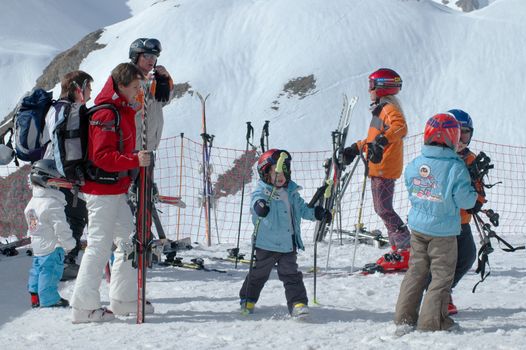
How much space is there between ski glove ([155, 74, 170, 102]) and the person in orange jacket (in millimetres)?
2223

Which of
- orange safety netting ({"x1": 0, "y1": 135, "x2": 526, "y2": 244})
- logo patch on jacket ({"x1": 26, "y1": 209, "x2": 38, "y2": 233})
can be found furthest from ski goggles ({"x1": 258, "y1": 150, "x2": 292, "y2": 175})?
orange safety netting ({"x1": 0, "y1": 135, "x2": 526, "y2": 244})

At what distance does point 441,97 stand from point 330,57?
735cm

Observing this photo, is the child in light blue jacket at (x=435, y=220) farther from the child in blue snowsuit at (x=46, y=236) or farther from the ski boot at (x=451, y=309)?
the child in blue snowsuit at (x=46, y=236)

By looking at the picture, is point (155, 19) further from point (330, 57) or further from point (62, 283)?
point (62, 283)

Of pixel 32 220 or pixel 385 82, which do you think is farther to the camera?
pixel 385 82

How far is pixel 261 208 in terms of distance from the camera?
527cm

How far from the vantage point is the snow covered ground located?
4559mm

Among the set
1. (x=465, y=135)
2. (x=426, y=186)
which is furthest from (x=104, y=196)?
(x=465, y=135)

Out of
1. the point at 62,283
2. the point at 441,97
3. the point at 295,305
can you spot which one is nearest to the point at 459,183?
the point at 295,305

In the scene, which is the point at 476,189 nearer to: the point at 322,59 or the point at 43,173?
the point at 43,173

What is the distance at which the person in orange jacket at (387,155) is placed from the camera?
7.23 m

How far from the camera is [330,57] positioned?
36.2 metres

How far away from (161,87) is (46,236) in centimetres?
179

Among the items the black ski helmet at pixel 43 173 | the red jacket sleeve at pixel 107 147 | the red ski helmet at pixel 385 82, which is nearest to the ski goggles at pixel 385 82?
the red ski helmet at pixel 385 82
